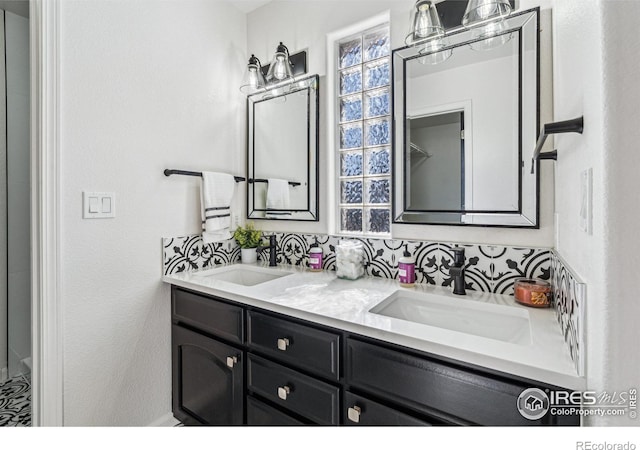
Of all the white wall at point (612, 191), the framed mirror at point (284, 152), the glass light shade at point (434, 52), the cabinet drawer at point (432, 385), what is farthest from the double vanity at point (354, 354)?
the glass light shade at point (434, 52)

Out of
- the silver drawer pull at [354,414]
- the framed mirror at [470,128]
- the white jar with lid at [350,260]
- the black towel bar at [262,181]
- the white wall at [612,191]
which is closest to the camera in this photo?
the white wall at [612,191]

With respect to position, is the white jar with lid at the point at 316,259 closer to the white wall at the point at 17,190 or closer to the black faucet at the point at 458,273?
the black faucet at the point at 458,273

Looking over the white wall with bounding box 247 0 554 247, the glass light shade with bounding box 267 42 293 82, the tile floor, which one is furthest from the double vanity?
the glass light shade with bounding box 267 42 293 82

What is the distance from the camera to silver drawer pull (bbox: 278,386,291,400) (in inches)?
40.8

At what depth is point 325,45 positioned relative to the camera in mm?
1601

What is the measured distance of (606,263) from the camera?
490 millimetres

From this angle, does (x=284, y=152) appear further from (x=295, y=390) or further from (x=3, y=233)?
(x=3, y=233)

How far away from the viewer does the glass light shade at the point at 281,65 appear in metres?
1.64

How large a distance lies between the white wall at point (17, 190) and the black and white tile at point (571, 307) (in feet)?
8.94

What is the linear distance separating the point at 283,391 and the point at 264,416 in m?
0.16

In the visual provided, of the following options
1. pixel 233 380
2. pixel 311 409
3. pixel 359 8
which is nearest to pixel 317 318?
pixel 311 409

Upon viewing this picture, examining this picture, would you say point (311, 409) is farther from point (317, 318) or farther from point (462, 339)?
point (462, 339)

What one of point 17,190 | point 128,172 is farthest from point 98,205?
point 17,190
